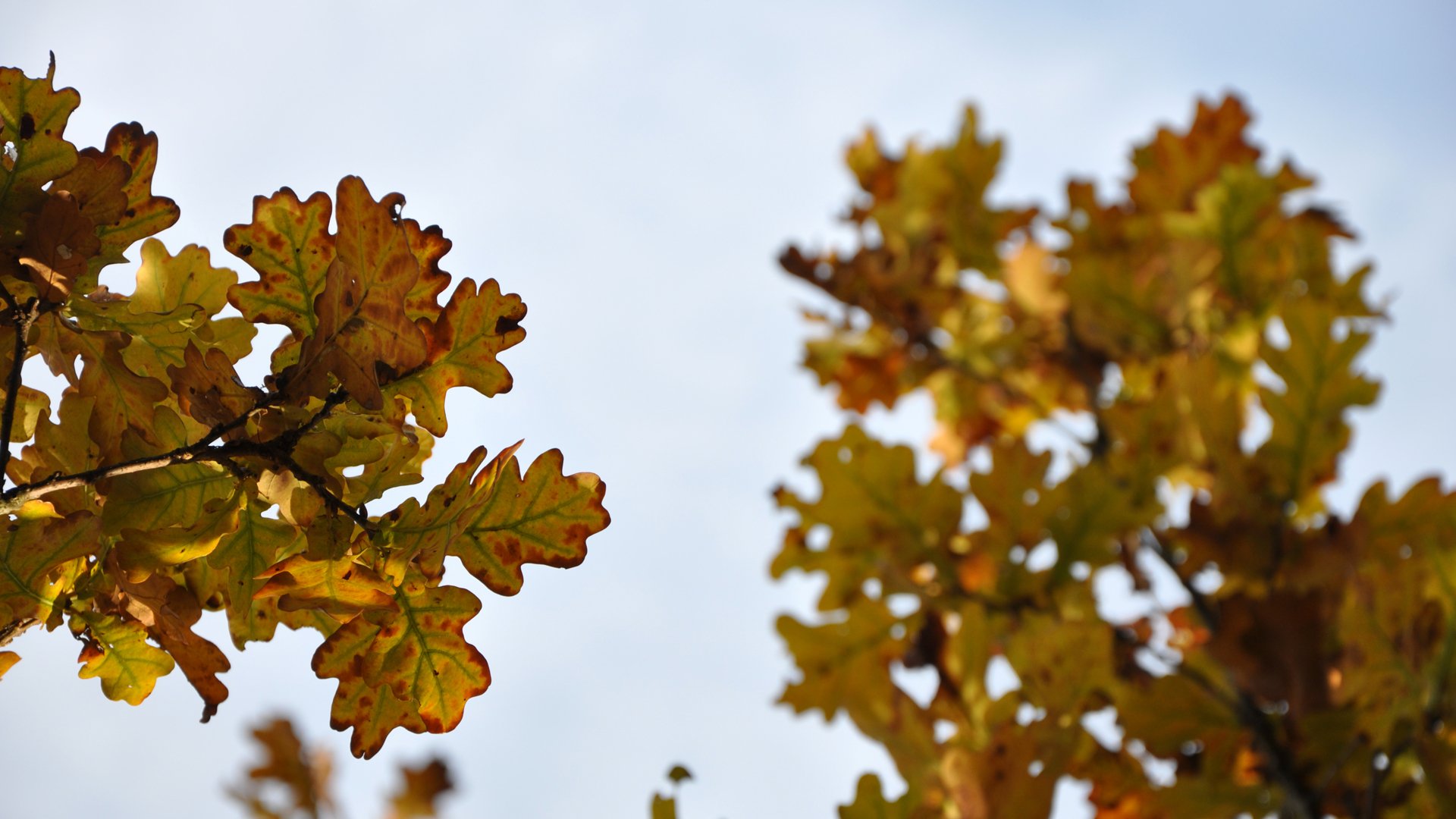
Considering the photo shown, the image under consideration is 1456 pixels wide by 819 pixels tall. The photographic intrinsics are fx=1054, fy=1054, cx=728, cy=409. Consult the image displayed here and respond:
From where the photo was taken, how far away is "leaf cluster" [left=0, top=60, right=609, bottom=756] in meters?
0.66

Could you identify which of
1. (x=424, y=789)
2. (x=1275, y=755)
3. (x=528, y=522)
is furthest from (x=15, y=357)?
(x=1275, y=755)

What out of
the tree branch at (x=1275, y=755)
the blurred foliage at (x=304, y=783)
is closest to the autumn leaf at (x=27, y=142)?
the blurred foliage at (x=304, y=783)

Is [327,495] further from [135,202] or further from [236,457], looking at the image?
[135,202]

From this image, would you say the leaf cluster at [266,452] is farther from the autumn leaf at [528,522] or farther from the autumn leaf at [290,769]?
the autumn leaf at [290,769]

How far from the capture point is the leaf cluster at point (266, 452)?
0.66m

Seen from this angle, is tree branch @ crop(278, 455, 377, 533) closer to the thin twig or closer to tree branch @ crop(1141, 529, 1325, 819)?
the thin twig

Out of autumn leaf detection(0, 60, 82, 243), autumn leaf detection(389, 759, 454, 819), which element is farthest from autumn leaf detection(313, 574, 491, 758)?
autumn leaf detection(389, 759, 454, 819)

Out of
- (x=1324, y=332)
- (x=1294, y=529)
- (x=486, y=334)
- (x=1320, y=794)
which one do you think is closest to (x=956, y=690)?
(x=1320, y=794)

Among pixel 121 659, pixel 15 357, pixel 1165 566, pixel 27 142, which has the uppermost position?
pixel 1165 566

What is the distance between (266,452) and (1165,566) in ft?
5.07

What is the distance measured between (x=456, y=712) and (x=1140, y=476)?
1.34 metres

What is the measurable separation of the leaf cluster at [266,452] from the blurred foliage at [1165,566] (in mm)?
599

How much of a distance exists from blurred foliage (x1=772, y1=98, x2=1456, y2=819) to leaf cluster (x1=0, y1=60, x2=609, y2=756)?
23.6 inches

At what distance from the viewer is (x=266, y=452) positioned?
65cm
